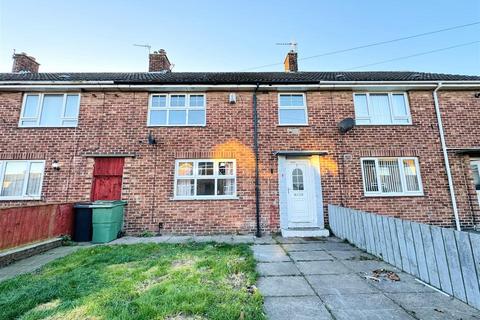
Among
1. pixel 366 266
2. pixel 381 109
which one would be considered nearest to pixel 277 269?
pixel 366 266

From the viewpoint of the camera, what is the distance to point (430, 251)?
3.44 meters

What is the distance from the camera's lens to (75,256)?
4.90 metres

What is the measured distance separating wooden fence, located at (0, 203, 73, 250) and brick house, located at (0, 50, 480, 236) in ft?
3.36

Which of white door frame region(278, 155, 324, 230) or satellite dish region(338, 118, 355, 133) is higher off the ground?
satellite dish region(338, 118, 355, 133)

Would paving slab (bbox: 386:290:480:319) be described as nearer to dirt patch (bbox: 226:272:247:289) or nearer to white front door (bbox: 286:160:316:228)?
dirt patch (bbox: 226:272:247:289)

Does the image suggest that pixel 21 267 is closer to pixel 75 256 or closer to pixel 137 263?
pixel 75 256

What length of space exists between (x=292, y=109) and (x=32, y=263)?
8408 mm

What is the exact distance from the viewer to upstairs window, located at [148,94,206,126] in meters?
8.02

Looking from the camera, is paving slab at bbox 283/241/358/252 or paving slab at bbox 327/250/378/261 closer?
paving slab at bbox 327/250/378/261

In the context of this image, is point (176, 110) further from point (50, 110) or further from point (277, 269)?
point (277, 269)

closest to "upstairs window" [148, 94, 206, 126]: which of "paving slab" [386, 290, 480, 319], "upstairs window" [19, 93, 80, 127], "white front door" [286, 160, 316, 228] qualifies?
"upstairs window" [19, 93, 80, 127]

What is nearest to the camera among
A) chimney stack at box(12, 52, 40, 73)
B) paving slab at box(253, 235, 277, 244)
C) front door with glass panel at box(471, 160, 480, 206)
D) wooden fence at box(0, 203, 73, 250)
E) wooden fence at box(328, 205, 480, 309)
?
wooden fence at box(328, 205, 480, 309)

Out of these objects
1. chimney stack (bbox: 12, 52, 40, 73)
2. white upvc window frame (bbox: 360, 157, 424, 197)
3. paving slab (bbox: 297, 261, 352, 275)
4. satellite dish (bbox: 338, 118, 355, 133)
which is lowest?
paving slab (bbox: 297, 261, 352, 275)

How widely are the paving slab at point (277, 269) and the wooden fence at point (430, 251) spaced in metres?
1.95
